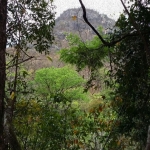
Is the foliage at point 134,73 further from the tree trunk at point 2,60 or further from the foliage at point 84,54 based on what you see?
the tree trunk at point 2,60

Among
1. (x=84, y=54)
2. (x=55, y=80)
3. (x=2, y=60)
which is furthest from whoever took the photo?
(x=55, y=80)

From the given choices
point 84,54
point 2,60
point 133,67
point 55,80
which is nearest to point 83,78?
point 84,54

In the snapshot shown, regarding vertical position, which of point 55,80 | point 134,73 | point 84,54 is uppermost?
point 84,54

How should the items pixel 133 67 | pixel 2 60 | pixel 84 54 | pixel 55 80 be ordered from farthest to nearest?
1. pixel 55 80
2. pixel 133 67
3. pixel 84 54
4. pixel 2 60

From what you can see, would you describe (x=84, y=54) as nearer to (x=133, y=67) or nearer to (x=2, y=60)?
(x=133, y=67)

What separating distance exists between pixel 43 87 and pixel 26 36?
1030cm

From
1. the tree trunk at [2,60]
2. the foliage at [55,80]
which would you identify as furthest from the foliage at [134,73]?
the foliage at [55,80]

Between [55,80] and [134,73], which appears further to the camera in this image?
[55,80]

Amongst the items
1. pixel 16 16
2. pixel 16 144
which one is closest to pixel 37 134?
pixel 16 144

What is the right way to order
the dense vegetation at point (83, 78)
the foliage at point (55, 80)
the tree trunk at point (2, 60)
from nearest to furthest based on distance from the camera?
the tree trunk at point (2, 60) < the dense vegetation at point (83, 78) < the foliage at point (55, 80)

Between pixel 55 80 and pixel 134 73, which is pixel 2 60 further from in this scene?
pixel 55 80

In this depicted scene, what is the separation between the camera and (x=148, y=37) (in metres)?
4.18

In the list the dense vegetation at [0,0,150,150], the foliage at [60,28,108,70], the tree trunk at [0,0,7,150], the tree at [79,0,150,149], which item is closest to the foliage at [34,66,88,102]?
the foliage at [60,28,108,70]

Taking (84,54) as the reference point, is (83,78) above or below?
below
